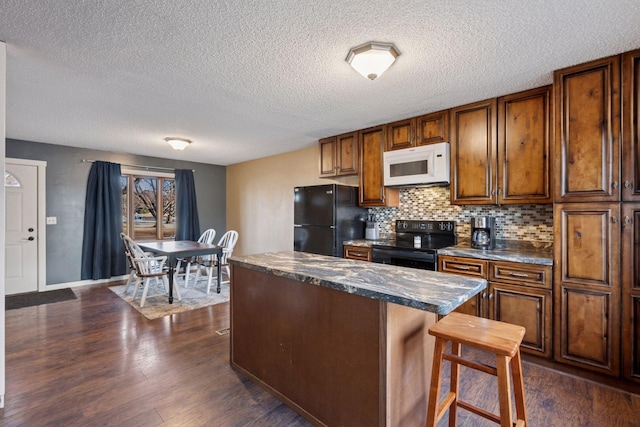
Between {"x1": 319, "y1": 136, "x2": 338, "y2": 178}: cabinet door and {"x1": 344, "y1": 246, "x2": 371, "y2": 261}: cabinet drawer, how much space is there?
1114 millimetres

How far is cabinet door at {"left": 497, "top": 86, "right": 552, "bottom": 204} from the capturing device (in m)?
2.53

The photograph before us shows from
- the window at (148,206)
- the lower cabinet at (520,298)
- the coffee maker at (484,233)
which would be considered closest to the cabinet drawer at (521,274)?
the lower cabinet at (520,298)

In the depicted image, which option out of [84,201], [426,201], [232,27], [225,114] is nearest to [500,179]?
[426,201]

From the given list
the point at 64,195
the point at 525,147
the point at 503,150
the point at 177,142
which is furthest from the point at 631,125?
the point at 64,195

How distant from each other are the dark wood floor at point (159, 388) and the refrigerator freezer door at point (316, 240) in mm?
1481

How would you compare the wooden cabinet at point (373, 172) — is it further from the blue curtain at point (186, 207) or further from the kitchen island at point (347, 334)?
the blue curtain at point (186, 207)

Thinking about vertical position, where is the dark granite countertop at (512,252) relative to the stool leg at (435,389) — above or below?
above

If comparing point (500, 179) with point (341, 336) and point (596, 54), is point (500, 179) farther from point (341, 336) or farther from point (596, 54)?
point (341, 336)

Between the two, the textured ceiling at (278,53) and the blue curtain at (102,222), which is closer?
the textured ceiling at (278,53)

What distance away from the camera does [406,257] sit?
123 inches

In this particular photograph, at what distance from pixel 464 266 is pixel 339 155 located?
2155 millimetres

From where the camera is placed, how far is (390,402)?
140 cm

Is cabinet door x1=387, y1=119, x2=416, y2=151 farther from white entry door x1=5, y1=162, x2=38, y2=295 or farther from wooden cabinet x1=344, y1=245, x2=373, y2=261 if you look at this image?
white entry door x1=5, y1=162, x2=38, y2=295

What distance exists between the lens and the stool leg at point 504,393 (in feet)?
4.09
